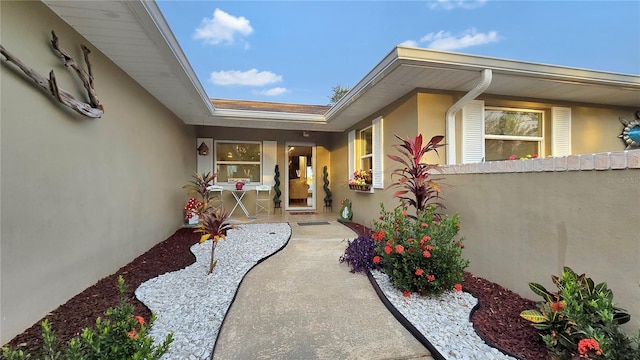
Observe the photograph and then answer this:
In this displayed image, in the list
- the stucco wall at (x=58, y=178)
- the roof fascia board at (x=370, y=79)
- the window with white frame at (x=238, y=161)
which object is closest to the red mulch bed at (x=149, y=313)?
the stucco wall at (x=58, y=178)

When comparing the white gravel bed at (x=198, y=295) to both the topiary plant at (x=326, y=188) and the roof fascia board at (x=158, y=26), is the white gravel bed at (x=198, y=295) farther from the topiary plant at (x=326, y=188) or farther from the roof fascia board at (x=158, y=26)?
the topiary plant at (x=326, y=188)

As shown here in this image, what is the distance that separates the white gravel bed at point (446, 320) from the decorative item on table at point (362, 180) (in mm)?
2913

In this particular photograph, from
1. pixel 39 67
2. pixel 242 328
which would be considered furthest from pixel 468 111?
pixel 39 67

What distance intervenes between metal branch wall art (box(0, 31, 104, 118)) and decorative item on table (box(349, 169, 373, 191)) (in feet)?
14.4

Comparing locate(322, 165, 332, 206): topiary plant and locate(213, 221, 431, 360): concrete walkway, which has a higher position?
locate(322, 165, 332, 206): topiary plant

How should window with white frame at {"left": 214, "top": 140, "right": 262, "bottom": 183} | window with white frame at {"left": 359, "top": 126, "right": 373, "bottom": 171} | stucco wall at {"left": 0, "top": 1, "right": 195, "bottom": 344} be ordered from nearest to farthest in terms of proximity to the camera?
stucco wall at {"left": 0, "top": 1, "right": 195, "bottom": 344}
window with white frame at {"left": 359, "top": 126, "right": 373, "bottom": 171}
window with white frame at {"left": 214, "top": 140, "right": 262, "bottom": 183}

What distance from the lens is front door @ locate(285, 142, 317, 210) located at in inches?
318

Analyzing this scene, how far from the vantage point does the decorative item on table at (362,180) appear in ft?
18.4

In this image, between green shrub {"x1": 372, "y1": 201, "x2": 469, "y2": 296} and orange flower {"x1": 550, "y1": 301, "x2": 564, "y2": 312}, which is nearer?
orange flower {"x1": 550, "y1": 301, "x2": 564, "y2": 312}

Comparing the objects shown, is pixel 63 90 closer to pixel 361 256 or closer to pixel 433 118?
pixel 361 256

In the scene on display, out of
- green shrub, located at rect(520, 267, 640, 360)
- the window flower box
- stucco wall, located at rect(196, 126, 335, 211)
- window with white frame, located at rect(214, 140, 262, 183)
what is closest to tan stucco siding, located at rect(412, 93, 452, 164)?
the window flower box

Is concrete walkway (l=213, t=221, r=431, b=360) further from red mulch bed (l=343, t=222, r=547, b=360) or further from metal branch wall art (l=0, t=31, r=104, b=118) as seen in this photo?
metal branch wall art (l=0, t=31, r=104, b=118)

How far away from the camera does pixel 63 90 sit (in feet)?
7.57

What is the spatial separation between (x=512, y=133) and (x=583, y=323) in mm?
3814
